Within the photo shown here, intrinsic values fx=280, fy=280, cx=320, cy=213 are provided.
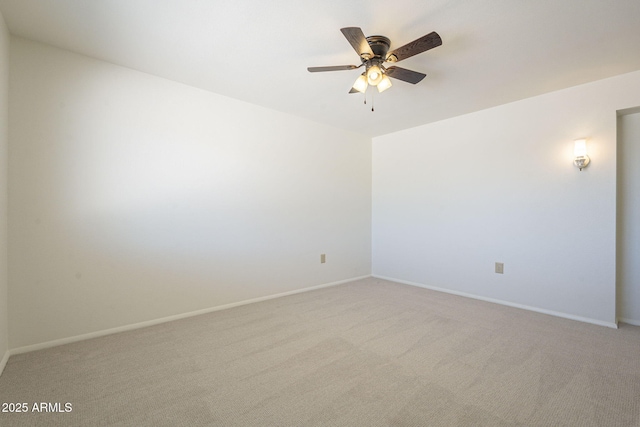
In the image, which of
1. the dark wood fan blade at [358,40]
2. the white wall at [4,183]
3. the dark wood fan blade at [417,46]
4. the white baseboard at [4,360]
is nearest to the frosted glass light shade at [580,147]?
the dark wood fan blade at [417,46]

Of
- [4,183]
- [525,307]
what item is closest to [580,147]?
[525,307]

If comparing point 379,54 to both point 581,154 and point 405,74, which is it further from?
point 581,154

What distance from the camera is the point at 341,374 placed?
1782mm

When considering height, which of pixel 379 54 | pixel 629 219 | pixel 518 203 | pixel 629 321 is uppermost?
pixel 379 54

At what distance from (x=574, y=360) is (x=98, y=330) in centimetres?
365

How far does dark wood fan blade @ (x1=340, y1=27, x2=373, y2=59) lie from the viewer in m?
1.64

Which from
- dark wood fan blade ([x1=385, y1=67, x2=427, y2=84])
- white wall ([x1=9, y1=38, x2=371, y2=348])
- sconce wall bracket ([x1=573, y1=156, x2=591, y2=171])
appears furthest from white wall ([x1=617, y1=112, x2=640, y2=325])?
white wall ([x1=9, y1=38, x2=371, y2=348])

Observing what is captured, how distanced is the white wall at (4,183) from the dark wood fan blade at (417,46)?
259 centimetres

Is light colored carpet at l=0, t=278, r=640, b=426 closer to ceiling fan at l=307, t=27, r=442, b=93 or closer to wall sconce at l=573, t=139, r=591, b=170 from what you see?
wall sconce at l=573, t=139, r=591, b=170

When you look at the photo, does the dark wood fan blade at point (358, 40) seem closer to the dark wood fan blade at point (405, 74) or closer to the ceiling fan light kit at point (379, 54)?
the ceiling fan light kit at point (379, 54)

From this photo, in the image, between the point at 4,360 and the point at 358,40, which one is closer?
the point at 358,40

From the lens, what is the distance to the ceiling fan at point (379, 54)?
1718mm

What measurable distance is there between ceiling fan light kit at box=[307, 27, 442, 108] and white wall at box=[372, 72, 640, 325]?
1791 mm

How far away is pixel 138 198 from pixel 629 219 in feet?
15.2
